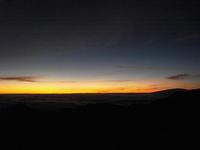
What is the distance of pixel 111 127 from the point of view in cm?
4156

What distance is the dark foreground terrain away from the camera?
35.1 metres

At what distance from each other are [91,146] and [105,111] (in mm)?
12530

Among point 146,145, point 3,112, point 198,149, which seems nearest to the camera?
point 198,149

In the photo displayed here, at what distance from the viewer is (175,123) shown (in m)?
37.2

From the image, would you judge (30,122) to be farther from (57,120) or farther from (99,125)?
(99,125)

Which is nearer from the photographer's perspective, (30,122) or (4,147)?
(4,147)

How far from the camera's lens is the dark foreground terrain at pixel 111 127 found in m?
35.1

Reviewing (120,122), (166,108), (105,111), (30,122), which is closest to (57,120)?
(30,122)

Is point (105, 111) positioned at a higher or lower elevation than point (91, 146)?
higher

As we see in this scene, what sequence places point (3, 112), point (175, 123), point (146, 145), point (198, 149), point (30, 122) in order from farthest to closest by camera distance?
point (3, 112) < point (30, 122) < point (175, 123) < point (146, 145) < point (198, 149)

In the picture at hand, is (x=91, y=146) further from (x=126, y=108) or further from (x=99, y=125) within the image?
(x=126, y=108)

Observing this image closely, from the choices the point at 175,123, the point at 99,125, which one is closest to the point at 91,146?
the point at 99,125

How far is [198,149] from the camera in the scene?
29.2 m

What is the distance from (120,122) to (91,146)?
6.81m
